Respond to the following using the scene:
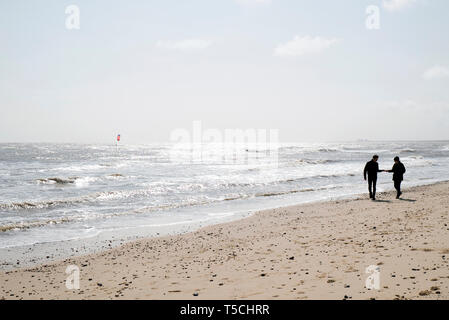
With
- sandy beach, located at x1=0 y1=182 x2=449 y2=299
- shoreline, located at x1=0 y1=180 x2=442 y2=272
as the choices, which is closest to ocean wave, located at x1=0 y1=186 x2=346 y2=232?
shoreline, located at x1=0 y1=180 x2=442 y2=272

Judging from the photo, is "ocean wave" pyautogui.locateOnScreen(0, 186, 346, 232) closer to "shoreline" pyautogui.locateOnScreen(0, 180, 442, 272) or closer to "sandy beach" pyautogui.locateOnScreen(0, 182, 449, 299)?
"shoreline" pyautogui.locateOnScreen(0, 180, 442, 272)

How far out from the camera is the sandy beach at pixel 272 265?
5297 mm

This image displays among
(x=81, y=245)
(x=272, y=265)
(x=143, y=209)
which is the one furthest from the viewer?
(x=143, y=209)

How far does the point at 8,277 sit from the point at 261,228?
7.01 meters

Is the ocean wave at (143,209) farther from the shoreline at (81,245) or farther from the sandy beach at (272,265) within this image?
the sandy beach at (272,265)

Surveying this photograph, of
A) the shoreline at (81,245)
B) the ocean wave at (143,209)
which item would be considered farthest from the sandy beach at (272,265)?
the ocean wave at (143,209)

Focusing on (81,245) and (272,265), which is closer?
(272,265)

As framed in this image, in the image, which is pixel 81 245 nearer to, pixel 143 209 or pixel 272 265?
pixel 143 209

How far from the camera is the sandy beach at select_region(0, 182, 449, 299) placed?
5.30 metres

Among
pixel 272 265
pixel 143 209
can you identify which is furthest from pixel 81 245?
pixel 272 265

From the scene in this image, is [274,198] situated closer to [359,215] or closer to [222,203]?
[222,203]

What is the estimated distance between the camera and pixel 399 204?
13445 millimetres

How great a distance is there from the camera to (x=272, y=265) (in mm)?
6777

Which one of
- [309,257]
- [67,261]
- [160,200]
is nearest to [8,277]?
[67,261]
